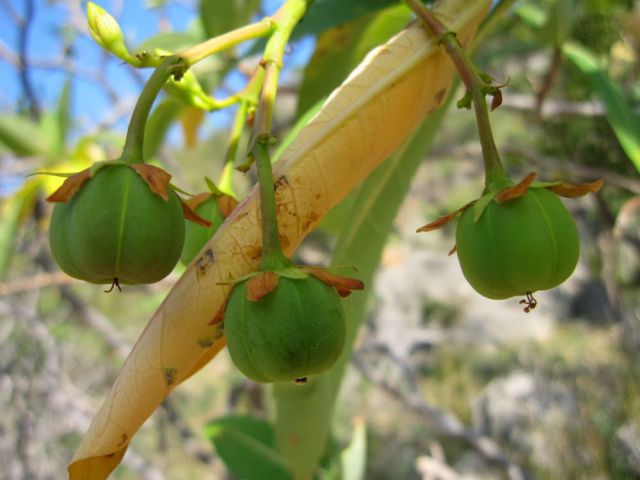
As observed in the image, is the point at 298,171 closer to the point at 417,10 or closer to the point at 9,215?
the point at 417,10

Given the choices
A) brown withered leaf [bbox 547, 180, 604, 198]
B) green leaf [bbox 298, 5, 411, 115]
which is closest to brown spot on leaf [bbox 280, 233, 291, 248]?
brown withered leaf [bbox 547, 180, 604, 198]

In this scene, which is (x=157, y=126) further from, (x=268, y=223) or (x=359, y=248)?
(x=268, y=223)

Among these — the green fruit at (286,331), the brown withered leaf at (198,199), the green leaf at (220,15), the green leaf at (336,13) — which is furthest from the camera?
the green leaf at (220,15)

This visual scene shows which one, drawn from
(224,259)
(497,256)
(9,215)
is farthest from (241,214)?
(9,215)

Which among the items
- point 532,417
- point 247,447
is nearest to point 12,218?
point 247,447

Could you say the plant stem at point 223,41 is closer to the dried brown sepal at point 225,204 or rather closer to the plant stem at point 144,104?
the plant stem at point 144,104

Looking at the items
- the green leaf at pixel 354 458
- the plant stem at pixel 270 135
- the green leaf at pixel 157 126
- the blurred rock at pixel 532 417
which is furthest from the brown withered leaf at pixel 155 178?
the blurred rock at pixel 532 417

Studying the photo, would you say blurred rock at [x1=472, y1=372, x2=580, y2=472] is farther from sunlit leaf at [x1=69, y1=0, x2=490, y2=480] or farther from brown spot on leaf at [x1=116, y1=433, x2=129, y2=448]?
brown spot on leaf at [x1=116, y1=433, x2=129, y2=448]
